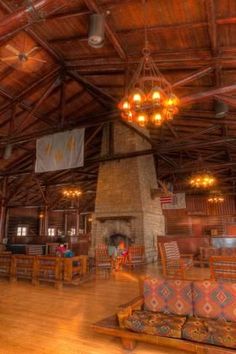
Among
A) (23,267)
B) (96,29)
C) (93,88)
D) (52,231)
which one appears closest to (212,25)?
(96,29)

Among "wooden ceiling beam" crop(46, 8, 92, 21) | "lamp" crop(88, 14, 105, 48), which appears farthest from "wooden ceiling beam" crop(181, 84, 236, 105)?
"wooden ceiling beam" crop(46, 8, 92, 21)

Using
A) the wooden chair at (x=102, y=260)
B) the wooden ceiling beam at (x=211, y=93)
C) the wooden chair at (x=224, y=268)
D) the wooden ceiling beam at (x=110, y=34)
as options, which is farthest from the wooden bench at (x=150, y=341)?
the wooden ceiling beam at (x=110, y=34)

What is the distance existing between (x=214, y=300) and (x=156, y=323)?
692mm

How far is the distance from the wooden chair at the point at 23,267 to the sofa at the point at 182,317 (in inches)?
166

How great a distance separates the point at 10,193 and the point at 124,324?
15.6 metres

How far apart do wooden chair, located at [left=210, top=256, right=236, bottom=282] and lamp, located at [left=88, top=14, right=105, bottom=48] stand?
4.30m

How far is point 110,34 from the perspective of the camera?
5.26 meters

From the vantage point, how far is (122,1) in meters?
4.57

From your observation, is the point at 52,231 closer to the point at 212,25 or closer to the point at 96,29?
the point at 96,29

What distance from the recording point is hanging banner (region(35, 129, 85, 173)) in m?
7.98

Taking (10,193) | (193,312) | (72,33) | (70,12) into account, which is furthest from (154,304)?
(10,193)

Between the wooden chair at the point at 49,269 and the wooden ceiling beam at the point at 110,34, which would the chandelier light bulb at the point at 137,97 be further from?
the wooden chair at the point at 49,269

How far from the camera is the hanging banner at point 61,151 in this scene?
7984mm

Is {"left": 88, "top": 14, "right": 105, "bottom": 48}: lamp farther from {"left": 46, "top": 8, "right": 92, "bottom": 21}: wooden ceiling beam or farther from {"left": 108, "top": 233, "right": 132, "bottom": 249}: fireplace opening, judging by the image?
{"left": 108, "top": 233, "right": 132, "bottom": 249}: fireplace opening
